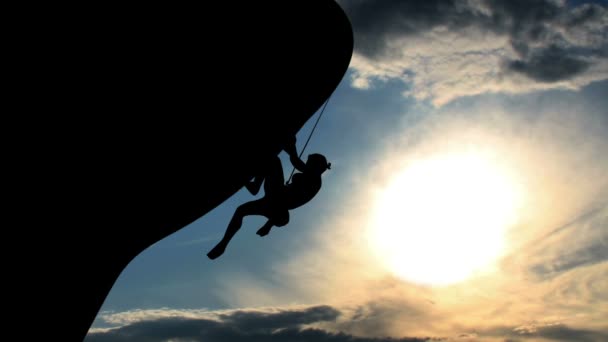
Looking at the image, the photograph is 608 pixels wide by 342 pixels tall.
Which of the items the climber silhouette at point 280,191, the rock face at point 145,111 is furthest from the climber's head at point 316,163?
the rock face at point 145,111

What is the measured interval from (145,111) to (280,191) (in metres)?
3.09

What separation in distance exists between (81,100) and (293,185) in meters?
3.84

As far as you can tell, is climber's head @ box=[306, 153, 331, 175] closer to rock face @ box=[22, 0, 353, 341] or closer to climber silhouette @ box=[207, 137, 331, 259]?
climber silhouette @ box=[207, 137, 331, 259]

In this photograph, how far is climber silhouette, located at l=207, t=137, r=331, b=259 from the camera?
913cm

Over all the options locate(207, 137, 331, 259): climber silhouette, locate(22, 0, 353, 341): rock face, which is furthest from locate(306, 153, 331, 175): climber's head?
locate(22, 0, 353, 341): rock face

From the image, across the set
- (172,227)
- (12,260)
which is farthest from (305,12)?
(12,260)

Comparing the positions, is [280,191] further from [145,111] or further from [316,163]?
[145,111]

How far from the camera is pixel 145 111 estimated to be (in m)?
6.79

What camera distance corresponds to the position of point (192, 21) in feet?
22.1

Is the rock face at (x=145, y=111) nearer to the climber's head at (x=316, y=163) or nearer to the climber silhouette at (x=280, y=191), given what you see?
the climber silhouette at (x=280, y=191)

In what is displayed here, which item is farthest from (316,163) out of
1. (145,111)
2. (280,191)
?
(145,111)

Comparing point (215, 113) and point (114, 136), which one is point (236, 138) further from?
point (114, 136)

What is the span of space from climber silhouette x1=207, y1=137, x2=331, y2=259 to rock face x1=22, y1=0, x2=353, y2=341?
3.17 ft

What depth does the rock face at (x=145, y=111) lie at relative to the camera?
6.41 meters
